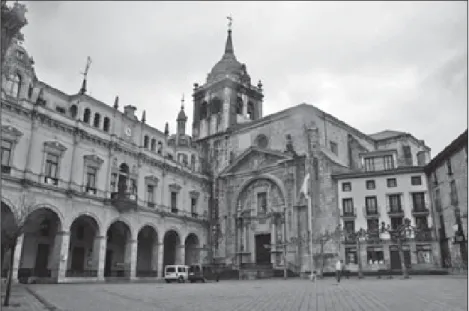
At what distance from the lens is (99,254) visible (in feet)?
107

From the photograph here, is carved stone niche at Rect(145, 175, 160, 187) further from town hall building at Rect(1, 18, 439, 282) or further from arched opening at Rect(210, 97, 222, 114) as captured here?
arched opening at Rect(210, 97, 222, 114)

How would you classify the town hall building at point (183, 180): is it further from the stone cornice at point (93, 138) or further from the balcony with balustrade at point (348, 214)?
the balcony with balustrade at point (348, 214)

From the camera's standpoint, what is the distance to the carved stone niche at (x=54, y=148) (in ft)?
100

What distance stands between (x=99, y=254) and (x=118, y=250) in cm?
678

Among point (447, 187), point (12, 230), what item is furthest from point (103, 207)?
point (447, 187)

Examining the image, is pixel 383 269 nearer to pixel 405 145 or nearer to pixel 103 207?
pixel 405 145

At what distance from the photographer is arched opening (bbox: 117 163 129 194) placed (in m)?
36.8

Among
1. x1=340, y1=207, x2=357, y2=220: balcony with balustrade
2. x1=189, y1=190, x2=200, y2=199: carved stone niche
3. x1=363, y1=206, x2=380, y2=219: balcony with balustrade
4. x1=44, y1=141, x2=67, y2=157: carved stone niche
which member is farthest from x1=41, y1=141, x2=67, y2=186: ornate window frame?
x1=363, y1=206, x2=380, y2=219: balcony with balustrade

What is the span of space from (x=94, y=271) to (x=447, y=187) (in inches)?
1187

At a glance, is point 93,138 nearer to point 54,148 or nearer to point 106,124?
point 54,148

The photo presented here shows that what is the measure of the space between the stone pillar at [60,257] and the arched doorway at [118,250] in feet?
23.3

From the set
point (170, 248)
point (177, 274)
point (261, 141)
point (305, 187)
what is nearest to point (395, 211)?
point (305, 187)

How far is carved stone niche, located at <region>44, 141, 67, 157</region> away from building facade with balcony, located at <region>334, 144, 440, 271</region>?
26.1m

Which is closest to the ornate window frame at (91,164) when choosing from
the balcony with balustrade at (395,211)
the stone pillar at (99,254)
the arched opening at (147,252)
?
the stone pillar at (99,254)
